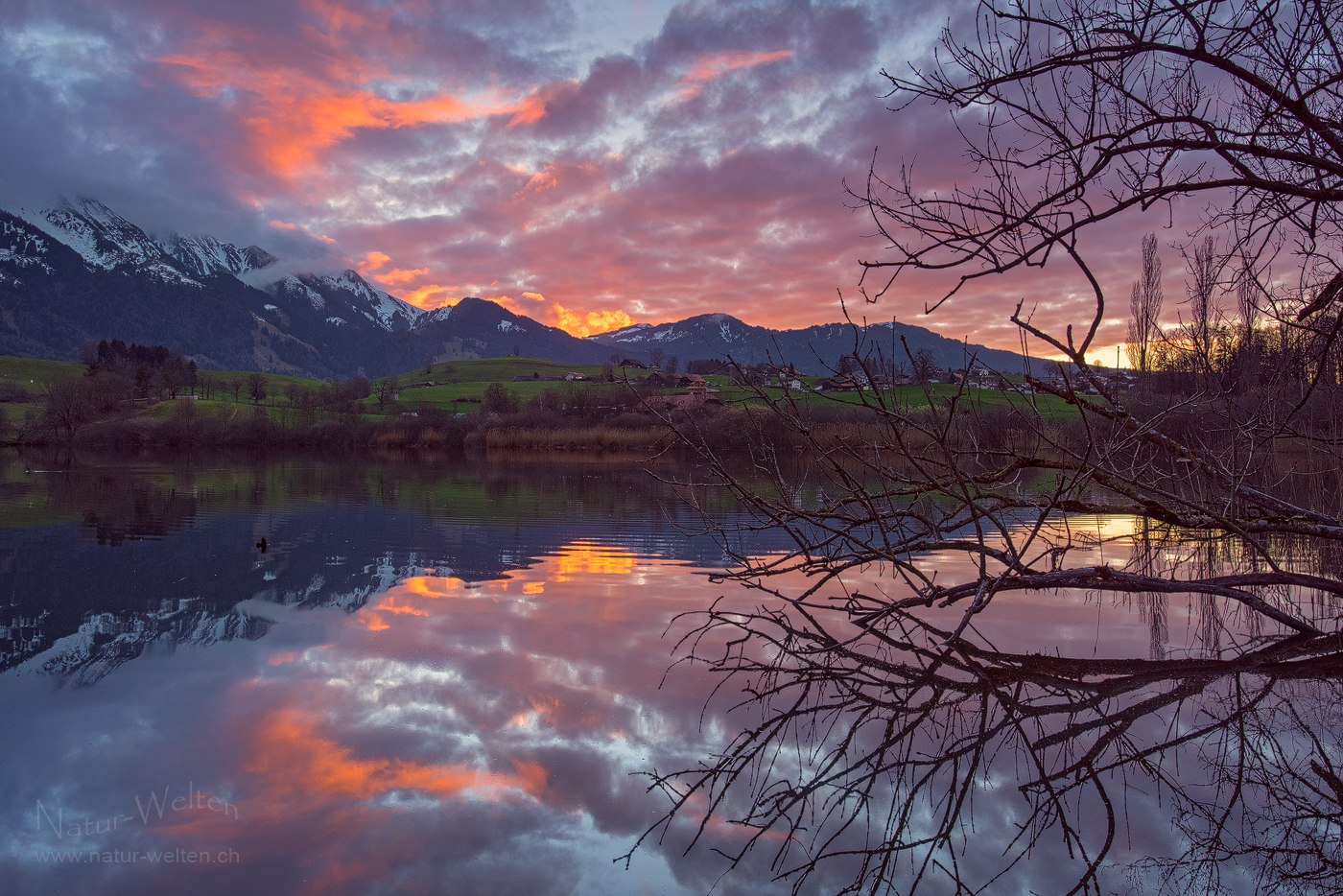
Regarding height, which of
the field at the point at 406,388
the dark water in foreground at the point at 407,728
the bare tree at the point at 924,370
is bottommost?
the dark water in foreground at the point at 407,728

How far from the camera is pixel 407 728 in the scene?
5.40 metres

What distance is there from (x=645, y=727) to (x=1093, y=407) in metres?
4.03

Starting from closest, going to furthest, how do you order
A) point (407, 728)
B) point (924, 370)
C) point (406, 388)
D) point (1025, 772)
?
point (1025, 772) → point (407, 728) → point (924, 370) → point (406, 388)

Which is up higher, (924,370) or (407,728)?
(924,370)

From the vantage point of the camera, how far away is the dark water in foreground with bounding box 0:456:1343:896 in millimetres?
3746

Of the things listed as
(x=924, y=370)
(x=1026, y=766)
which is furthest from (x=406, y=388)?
(x=1026, y=766)

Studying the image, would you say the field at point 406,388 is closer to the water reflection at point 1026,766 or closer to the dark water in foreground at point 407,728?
the dark water in foreground at point 407,728

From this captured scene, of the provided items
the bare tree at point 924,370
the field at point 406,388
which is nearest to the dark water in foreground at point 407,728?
the bare tree at point 924,370

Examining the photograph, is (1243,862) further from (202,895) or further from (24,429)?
(24,429)

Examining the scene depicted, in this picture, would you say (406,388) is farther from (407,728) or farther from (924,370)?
(924,370)

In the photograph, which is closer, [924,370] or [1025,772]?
[1025,772]

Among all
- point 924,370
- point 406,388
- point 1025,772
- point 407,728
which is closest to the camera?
point 1025,772

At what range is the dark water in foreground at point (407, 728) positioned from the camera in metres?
3.75

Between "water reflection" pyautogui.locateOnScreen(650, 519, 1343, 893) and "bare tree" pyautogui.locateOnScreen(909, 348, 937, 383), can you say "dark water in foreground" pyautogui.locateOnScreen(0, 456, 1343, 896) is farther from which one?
"bare tree" pyautogui.locateOnScreen(909, 348, 937, 383)
